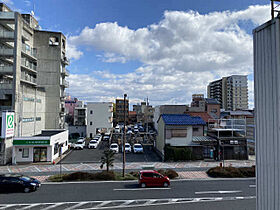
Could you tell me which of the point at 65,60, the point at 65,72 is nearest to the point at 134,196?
the point at 65,72

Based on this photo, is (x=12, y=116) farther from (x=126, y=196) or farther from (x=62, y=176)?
(x=126, y=196)

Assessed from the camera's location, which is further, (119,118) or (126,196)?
(119,118)

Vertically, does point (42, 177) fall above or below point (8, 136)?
below

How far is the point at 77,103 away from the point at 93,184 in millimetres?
68778

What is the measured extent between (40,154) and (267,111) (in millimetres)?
29533

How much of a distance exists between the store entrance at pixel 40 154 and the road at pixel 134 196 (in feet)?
33.6

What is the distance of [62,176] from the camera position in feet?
68.4

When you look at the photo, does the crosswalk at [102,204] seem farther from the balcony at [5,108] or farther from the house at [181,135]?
the balcony at [5,108]

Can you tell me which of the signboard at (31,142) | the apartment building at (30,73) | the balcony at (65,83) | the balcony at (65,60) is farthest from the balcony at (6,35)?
the signboard at (31,142)

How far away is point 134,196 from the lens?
53.7ft

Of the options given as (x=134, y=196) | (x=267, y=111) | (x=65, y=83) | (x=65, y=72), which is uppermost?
(x=65, y=72)

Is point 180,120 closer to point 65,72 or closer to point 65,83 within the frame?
point 65,83

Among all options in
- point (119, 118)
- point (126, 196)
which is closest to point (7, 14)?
point (126, 196)

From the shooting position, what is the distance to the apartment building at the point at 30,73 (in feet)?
97.3
